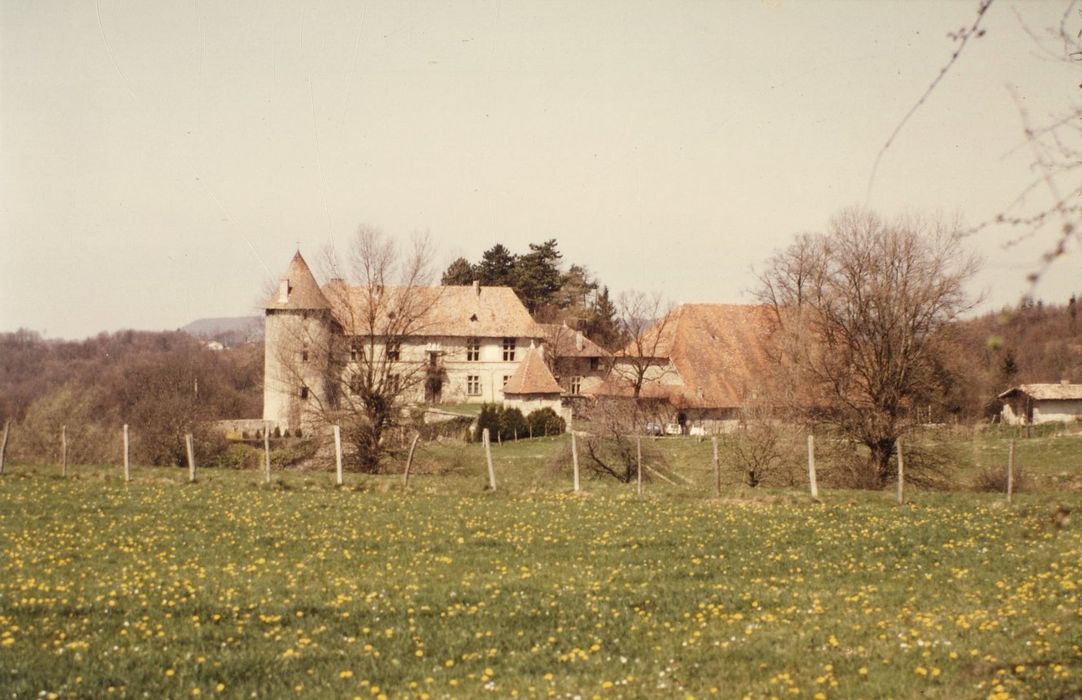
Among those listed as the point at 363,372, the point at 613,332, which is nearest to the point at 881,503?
the point at 363,372

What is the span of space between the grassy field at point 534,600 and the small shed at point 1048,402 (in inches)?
2399

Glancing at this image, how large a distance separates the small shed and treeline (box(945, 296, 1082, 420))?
184 centimetres

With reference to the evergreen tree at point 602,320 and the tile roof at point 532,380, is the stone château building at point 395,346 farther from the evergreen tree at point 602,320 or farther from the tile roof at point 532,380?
the evergreen tree at point 602,320

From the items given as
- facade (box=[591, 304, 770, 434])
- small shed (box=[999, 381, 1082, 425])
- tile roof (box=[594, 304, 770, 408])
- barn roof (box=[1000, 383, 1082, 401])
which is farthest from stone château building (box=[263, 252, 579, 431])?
small shed (box=[999, 381, 1082, 425])

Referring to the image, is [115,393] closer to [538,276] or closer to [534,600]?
[538,276]

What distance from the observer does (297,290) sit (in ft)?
210

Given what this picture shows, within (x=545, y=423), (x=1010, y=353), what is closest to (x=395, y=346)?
(x=545, y=423)

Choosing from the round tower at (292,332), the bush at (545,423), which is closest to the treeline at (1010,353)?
the bush at (545,423)

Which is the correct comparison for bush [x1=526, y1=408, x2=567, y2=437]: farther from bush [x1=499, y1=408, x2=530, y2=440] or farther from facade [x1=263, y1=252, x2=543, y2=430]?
facade [x1=263, y1=252, x2=543, y2=430]

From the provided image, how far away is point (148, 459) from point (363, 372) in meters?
16.5

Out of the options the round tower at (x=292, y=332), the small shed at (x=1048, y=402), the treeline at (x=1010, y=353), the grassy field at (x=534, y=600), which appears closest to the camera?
the treeline at (x=1010, y=353)

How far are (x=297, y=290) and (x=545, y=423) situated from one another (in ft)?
65.2

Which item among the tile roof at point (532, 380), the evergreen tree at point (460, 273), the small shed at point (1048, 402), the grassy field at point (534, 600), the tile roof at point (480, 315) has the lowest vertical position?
the grassy field at point (534, 600)

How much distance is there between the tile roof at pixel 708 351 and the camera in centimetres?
6438
